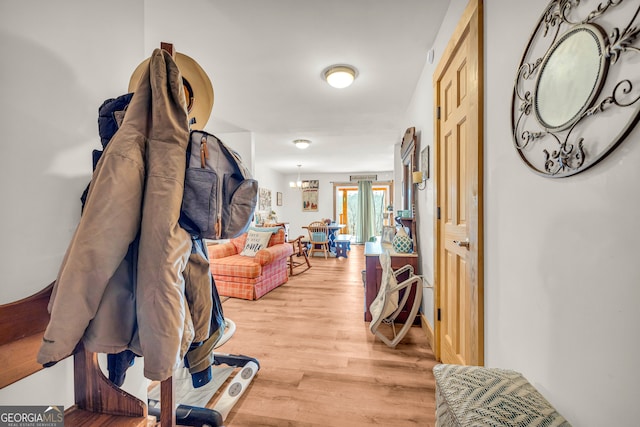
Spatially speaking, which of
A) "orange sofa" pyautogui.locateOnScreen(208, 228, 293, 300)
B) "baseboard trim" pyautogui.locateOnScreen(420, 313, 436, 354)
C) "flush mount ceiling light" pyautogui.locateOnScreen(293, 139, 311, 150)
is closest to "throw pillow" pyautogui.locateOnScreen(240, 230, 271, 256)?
"orange sofa" pyautogui.locateOnScreen(208, 228, 293, 300)

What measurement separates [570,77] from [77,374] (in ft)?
5.70

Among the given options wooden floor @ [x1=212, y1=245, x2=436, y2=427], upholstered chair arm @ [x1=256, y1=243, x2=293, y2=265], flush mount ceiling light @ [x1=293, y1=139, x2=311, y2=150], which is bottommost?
wooden floor @ [x1=212, y1=245, x2=436, y2=427]

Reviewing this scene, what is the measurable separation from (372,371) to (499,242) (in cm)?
129

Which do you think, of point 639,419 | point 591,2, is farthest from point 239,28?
point 639,419

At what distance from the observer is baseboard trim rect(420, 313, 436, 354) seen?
2065 millimetres

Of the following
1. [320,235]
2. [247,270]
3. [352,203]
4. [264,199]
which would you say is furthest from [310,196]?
[247,270]

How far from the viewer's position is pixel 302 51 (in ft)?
6.91

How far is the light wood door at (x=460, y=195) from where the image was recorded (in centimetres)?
121

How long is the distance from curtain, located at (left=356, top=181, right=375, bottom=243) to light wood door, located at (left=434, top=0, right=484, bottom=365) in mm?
6544

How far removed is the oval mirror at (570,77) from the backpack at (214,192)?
36.7 inches

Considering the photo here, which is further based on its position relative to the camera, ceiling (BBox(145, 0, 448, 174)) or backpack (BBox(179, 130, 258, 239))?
ceiling (BBox(145, 0, 448, 174))

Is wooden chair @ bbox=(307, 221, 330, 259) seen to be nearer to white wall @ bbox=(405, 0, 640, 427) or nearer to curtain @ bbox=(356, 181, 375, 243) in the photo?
curtain @ bbox=(356, 181, 375, 243)

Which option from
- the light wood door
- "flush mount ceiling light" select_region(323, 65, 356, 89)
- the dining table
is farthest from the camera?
the dining table

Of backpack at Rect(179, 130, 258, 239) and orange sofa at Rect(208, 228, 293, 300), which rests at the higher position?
backpack at Rect(179, 130, 258, 239)
